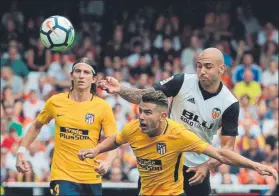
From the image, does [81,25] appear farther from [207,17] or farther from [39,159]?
[39,159]

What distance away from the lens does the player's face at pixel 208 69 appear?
10.9 m

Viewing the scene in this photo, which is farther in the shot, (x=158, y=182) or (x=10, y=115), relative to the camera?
(x=10, y=115)

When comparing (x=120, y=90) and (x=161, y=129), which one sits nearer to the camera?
(x=161, y=129)

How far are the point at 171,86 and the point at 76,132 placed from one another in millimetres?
1344

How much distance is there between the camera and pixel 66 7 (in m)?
24.0

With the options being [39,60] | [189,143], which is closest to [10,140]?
[39,60]

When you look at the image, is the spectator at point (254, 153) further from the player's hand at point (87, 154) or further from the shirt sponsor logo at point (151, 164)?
the player's hand at point (87, 154)

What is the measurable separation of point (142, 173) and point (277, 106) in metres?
9.65

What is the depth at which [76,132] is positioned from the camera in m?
11.6

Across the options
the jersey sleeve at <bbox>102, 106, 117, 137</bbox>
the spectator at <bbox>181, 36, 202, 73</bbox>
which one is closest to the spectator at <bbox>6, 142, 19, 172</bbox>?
the spectator at <bbox>181, 36, 202, 73</bbox>

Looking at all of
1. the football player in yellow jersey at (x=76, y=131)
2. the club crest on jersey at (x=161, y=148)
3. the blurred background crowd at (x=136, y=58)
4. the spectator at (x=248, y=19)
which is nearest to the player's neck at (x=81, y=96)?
the football player in yellow jersey at (x=76, y=131)

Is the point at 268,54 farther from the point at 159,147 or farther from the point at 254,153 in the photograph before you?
the point at 159,147

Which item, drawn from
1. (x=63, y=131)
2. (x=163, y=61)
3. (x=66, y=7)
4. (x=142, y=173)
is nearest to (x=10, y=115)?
(x=163, y=61)

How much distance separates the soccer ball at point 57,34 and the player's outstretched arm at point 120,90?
209 centimetres
